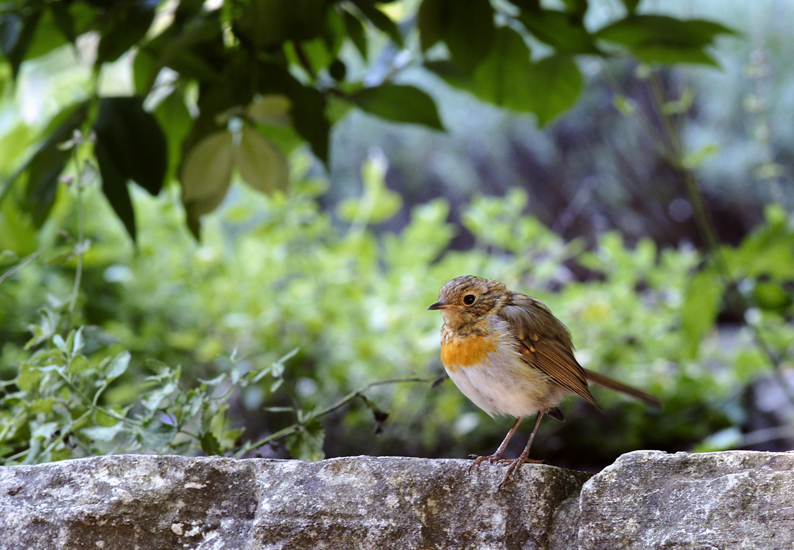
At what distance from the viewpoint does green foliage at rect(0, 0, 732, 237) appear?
3.59 ft

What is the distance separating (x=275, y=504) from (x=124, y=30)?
2.70 feet

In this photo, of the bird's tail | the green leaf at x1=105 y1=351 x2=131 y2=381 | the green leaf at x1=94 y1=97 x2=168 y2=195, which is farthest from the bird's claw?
the green leaf at x1=94 y1=97 x2=168 y2=195

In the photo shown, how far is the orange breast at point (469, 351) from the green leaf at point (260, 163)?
40 centimetres

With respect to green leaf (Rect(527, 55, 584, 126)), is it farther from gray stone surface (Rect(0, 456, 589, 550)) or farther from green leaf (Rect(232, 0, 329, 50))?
gray stone surface (Rect(0, 456, 589, 550))

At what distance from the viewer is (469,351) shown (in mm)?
963

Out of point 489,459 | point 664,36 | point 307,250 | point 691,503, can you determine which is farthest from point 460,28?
point 307,250

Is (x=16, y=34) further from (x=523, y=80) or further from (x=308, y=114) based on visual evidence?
(x=523, y=80)

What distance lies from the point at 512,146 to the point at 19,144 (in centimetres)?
443

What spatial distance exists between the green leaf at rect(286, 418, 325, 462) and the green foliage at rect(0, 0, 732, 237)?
0.43 m

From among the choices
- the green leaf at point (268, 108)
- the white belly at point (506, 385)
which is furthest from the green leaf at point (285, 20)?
the white belly at point (506, 385)

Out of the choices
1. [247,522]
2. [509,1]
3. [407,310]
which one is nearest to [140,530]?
[247,522]

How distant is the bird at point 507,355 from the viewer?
3.08 feet

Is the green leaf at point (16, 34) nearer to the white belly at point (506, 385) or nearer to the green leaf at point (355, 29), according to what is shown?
the green leaf at point (355, 29)

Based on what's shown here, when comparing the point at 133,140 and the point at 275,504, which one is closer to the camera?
the point at 275,504
